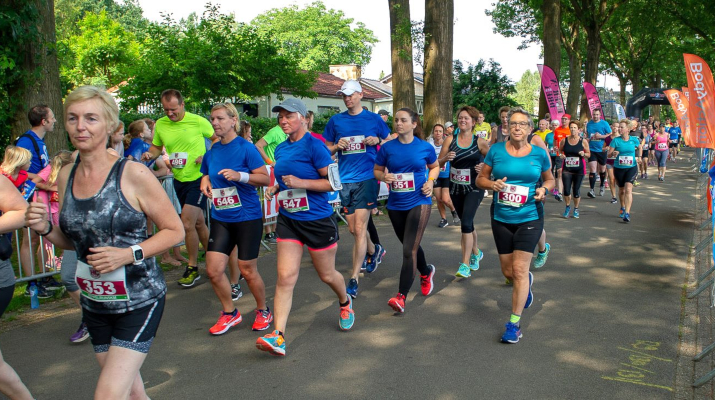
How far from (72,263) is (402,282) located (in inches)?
118

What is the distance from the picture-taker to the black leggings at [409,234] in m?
6.08

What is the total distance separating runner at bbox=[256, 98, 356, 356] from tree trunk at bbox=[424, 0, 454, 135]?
31.1 ft

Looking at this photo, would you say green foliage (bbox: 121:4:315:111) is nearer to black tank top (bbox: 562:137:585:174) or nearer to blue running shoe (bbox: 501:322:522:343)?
black tank top (bbox: 562:137:585:174)

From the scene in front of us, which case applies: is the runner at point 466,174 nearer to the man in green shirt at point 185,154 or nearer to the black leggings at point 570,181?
the man in green shirt at point 185,154

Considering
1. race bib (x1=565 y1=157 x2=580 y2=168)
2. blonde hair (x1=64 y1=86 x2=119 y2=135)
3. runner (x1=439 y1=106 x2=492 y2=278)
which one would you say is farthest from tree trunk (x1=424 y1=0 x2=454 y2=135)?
blonde hair (x1=64 y1=86 x2=119 y2=135)

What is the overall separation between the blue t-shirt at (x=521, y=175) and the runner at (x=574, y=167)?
7056 mm

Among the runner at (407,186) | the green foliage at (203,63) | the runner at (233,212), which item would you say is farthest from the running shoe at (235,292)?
the green foliage at (203,63)

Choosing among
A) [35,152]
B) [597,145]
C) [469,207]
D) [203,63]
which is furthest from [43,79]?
[597,145]

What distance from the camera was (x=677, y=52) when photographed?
1706 inches

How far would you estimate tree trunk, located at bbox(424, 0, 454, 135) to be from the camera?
14055 mm

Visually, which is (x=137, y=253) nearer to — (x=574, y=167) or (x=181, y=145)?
(x=181, y=145)

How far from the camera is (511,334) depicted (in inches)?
207

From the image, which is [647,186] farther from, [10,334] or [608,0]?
[10,334]

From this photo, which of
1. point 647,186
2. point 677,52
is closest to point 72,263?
point 647,186
